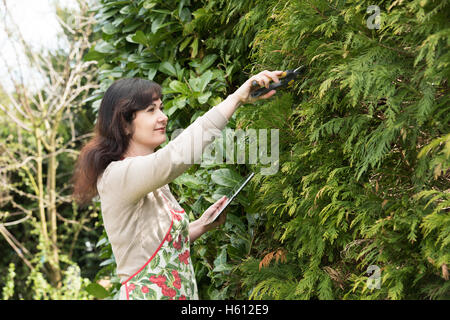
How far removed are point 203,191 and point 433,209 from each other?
1.47 meters

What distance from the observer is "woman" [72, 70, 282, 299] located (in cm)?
170

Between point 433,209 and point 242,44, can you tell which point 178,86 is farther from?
point 433,209

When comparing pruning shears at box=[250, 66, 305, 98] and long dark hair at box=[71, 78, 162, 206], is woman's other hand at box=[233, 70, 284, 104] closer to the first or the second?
pruning shears at box=[250, 66, 305, 98]

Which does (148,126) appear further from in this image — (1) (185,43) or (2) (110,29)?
(2) (110,29)

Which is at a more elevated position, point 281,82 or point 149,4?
point 149,4

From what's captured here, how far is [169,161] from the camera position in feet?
5.45

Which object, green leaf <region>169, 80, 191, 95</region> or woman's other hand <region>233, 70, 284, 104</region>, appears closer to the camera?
woman's other hand <region>233, 70, 284, 104</region>

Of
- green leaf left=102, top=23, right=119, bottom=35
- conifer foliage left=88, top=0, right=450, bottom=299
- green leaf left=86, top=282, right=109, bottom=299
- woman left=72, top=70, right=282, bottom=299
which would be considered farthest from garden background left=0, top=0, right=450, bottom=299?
green leaf left=86, top=282, right=109, bottom=299

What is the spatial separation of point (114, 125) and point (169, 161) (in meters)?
0.48

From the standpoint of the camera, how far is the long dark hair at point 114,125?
6.48 ft

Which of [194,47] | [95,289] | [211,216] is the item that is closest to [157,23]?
[194,47]

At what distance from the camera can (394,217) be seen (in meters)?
1.54

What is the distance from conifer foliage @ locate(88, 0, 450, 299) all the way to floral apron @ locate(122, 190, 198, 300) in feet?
1.02
